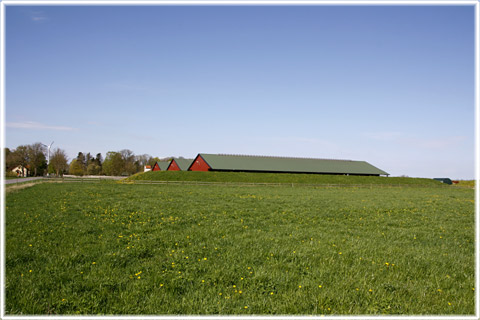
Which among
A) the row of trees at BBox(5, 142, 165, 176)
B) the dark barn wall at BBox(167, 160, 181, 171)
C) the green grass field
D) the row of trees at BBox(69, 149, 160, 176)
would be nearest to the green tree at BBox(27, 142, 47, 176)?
the row of trees at BBox(5, 142, 165, 176)

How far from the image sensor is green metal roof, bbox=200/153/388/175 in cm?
8381

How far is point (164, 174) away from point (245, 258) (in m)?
64.2

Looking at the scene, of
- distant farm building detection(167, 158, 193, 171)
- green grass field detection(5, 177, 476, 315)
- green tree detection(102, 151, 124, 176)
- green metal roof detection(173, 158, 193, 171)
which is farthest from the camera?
green tree detection(102, 151, 124, 176)

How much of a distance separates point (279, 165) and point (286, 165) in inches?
85.2

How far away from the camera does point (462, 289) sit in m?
7.29

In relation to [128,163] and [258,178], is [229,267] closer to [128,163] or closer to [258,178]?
[258,178]

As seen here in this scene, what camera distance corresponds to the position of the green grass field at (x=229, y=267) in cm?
623

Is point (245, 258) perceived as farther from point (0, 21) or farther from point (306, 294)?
point (0, 21)

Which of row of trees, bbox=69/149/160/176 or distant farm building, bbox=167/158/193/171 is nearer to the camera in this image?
distant farm building, bbox=167/158/193/171

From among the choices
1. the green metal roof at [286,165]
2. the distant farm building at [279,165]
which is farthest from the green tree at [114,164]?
the green metal roof at [286,165]

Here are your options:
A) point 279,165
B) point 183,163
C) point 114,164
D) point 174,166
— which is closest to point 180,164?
point 183,163

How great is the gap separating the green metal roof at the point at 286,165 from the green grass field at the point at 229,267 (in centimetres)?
6732

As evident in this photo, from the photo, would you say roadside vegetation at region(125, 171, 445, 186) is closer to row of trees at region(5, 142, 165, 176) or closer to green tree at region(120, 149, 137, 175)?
row of trees at region(5, 142, 165, 176)

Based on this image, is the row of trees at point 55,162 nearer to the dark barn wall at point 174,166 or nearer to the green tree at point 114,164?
the green tree at point 114,164
